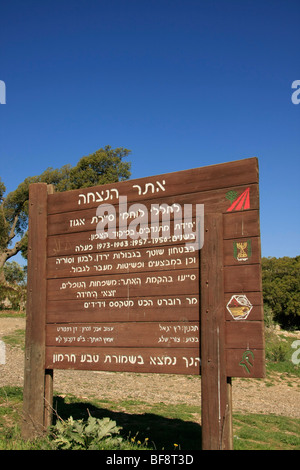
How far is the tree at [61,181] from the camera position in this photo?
3141cm

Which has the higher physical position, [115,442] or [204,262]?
[204,262]

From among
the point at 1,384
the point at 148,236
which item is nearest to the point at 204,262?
the point at 148,236

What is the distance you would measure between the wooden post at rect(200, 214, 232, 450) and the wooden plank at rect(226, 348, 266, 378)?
0.07 meters

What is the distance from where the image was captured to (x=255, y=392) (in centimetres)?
1255

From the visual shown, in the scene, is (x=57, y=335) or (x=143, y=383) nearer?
(x=57, y=335)

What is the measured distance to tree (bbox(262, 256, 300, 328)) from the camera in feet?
134

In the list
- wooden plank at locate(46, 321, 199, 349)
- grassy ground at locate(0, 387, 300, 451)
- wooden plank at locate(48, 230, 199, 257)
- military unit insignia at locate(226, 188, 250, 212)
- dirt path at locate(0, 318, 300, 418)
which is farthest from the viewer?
dirt path at locate(0, 318, 300, 418)

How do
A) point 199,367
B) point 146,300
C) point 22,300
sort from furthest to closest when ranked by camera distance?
point 22,300 → point 146,300 → point 199,367

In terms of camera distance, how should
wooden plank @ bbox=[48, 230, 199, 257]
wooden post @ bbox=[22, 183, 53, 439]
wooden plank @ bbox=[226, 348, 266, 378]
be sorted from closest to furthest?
1. wooden plank @ bbox=[226, 348, 266, 378]
2. wooden plank @ bbox=[48, 230, 199, 257]
3. wooden post @ bbox=[22, 183, 53, 439]

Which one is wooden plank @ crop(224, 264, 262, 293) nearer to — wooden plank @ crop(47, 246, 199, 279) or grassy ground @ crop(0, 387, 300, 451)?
wooden plank @ crop(47, 246, 199, 279)

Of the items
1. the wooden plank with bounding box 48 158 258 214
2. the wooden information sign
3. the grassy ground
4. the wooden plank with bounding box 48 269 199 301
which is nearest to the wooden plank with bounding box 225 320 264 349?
the wooden information sign

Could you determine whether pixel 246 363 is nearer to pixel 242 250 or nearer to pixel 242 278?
pixel 242 278
